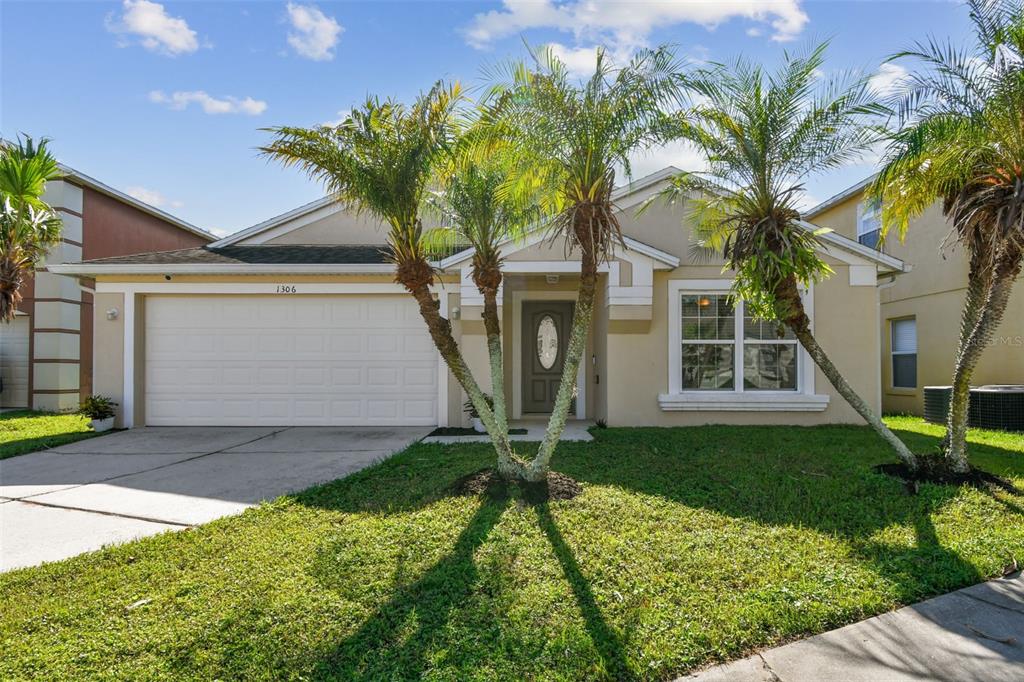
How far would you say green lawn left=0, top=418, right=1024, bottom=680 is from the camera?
3.00 m

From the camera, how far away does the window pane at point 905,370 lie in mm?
12953

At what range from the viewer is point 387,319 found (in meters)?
10.4

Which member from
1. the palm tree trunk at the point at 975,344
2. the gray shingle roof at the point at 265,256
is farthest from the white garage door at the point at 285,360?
the palm tree trunk at the point at 975,344

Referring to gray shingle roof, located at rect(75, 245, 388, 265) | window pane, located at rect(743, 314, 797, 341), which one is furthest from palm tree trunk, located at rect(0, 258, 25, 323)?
window pane, located at rect(743, 314, 797, 341)

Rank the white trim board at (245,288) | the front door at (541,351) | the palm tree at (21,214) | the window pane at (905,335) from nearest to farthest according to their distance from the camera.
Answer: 1. the white trim board at (245,288)
2. the palm tree at (21,214)
3. the front door at (541,351)
4. the window pane at (905,335)

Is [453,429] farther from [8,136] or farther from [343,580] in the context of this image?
[8,136]

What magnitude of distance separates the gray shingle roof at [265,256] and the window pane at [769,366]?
7.10 metres

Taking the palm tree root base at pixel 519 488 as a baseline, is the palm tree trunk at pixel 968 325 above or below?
above

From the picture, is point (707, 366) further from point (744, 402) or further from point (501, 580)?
point (501, 580)

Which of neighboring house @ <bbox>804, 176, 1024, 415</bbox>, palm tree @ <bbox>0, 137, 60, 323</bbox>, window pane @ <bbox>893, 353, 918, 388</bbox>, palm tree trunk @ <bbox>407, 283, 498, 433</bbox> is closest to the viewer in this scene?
palm tree trunk @ <bbox>407, 283, 498, 433</bbox>

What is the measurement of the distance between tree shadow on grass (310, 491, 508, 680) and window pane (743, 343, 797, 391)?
24.1 feet

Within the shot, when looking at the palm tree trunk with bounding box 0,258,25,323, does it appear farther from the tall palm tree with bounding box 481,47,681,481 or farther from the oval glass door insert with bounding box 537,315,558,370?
the tall palm tree with bounding box 481,47,681,481

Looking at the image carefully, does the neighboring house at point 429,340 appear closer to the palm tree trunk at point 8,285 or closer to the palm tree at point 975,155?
the palm tree trunk at point 8,285

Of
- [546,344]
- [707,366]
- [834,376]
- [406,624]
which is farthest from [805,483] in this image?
[546,344]
